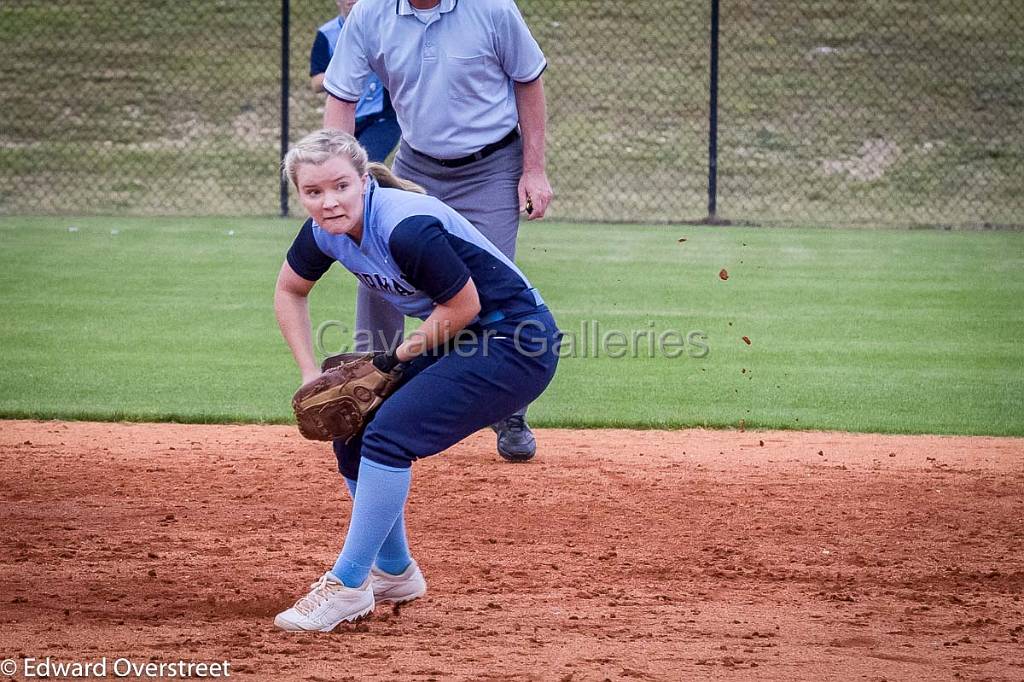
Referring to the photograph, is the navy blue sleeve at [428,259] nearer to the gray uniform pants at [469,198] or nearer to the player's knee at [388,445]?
the player's knee at [388,445]

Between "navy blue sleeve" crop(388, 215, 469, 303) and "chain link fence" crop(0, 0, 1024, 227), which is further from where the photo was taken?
"chain link fence" crop(0, 0, 1024, 227)

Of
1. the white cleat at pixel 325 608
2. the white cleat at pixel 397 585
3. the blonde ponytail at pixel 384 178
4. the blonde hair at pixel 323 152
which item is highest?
the blonde hair at pixel 323 152

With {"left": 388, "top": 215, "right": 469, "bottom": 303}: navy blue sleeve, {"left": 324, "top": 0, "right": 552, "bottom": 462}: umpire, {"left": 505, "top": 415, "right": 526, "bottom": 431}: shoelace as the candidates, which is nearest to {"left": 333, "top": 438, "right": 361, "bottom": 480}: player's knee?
{"left": 388, "top": 215, "right": 469, "bottom": 303}: navy blue sleeve

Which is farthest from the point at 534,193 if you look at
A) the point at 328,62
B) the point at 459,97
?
the point at 328,62

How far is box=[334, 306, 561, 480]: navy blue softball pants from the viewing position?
3514 millimetres

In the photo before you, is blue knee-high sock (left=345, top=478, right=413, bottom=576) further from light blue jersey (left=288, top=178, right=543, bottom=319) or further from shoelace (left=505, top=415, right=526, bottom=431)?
shoelace (left=505, top=415, right=526, bottom=431)

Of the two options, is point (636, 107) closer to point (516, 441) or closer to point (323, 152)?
point (516, 441)

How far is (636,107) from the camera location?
1898 cm

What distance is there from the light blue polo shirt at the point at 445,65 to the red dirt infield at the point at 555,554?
1.49 metres

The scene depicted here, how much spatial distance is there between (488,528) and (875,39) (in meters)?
17.1

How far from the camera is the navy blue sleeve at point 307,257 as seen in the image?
3.74 metres

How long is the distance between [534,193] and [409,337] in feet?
5.65

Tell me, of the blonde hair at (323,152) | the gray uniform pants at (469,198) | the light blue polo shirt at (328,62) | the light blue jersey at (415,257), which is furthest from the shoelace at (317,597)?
the light blue polo shirt at (328,62)

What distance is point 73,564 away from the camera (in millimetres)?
4230
